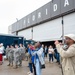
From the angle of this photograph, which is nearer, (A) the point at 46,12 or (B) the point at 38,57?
(B) the point at 38,57

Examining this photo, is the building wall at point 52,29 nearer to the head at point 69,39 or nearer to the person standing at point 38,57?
the person standing at point 38,57

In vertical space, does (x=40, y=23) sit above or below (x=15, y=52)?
above

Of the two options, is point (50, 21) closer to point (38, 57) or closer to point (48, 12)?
point (48, 12)

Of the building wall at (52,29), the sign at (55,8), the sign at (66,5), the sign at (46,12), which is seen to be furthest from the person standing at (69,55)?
the sign at (46,12)

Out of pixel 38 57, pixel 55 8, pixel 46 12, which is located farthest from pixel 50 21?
pixel 38 57

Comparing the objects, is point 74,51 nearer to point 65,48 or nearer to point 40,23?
point 65,48

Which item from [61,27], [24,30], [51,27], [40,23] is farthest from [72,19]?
[24,30]

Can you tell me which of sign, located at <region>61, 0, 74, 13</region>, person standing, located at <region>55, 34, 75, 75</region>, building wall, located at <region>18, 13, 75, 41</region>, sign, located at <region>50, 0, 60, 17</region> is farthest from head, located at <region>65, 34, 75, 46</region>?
sign, located at <region>50, 0, 60, 17</region>

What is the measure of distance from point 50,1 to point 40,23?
19.5 feet

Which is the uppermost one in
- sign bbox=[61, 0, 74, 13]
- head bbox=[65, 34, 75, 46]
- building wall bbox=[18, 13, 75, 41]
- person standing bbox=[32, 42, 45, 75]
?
sign bbox=[61, 0, 74, 13]

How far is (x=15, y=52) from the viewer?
56.8 ft

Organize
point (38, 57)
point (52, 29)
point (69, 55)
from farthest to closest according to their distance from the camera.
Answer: point (52, 29)
point (38, 57)
point (69, 55)

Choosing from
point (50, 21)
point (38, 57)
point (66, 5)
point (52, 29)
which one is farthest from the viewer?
point (50, 21)

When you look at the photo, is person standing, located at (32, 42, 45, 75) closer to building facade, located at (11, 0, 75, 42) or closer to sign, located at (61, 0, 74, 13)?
building facade, located at (11, 0, 75, 42)
